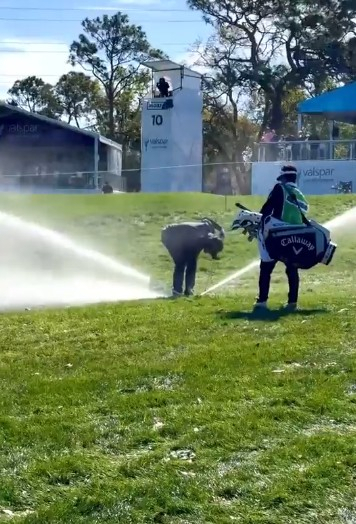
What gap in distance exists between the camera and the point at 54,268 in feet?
61.9

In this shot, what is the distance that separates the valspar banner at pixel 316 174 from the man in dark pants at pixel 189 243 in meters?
21.8

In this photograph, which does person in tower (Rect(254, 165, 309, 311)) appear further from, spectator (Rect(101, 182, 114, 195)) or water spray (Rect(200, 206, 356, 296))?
spectator (Rect(101, 182, 114, 195))

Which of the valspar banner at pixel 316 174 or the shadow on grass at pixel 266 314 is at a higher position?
the valspar banner at pixel 316 174

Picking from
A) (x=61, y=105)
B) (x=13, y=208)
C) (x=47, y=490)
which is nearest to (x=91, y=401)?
(x=47, y=490)

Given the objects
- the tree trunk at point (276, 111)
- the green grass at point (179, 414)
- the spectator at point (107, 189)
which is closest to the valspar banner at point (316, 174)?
the spectator at point (107, 189)

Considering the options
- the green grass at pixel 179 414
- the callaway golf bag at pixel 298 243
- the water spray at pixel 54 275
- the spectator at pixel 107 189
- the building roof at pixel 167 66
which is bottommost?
the water spray at pixel 54 275

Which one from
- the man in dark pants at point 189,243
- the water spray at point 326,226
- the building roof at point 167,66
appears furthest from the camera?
the building roof at point 167,66

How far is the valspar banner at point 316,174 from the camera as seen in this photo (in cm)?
3806

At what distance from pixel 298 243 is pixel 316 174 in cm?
2556

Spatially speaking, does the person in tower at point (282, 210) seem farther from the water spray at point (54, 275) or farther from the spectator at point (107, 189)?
the spectator at point (107, 189)

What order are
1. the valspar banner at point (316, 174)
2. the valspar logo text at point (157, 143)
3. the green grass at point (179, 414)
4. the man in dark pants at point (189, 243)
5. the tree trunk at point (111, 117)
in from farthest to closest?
the tree trunk at point (111, 117), the valspar logo text at point (157, 143), the valspar banner at point (316, 174), the man in dark pants at point (189, 243), the green grass at point (179, 414)

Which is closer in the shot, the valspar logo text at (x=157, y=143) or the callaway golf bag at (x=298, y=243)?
the callaway golf bag at (x=298, y=243)

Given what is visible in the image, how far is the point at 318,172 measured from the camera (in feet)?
125

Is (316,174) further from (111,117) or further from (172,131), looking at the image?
(111,117)
